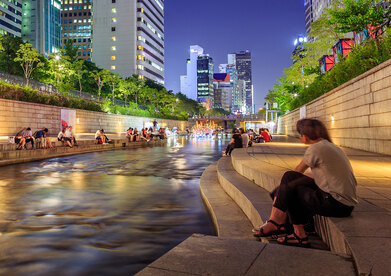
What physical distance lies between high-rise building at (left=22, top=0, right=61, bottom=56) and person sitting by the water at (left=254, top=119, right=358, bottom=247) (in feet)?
516

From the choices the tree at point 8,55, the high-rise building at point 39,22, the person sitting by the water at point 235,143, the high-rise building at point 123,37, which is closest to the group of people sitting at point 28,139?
the person sitting by the water at point 235,143

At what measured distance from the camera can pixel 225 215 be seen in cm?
516

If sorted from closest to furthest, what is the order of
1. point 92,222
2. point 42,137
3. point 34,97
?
point 92,222 → point 42,137 → point 34,97

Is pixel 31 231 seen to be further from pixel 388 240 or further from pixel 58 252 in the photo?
pixel 388 240

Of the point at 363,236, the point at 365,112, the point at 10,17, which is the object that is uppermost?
the point at 10,17

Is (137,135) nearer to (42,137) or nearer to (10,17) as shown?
(42,137)

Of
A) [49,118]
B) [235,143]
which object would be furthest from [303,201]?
[49,118]

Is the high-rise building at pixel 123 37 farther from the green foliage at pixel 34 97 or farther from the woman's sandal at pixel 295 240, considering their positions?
the woman's sandal at pixel 295 240

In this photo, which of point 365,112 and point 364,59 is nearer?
point 365,112

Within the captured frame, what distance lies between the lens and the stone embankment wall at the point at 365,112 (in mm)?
10930

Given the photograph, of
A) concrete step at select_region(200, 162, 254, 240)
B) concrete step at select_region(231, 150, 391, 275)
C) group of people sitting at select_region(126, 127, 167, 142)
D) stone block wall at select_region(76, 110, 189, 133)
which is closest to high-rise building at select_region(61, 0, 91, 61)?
stone block wall at select_region(76, 110, 189, 133)

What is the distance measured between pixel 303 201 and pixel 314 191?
170 millimetres

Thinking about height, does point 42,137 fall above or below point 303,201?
above

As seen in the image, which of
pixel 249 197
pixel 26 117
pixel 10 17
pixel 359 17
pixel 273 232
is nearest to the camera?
pixel 273 232
